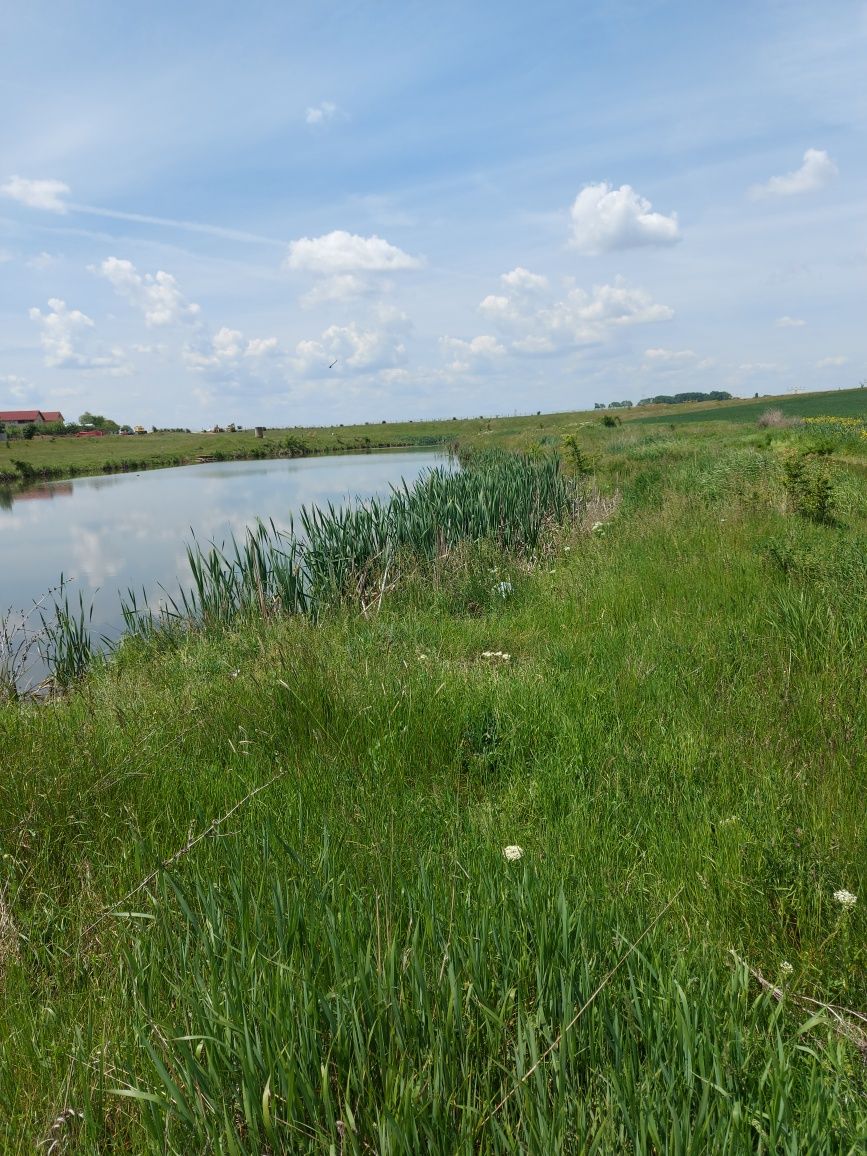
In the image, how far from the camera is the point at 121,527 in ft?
79.4

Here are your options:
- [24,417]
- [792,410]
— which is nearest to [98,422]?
[24,417]

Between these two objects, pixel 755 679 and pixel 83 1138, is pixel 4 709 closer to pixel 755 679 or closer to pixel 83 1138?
pixel 83 1138

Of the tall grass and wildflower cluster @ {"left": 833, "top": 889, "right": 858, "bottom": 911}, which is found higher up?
the tall grass

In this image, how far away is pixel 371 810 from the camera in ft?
8.09

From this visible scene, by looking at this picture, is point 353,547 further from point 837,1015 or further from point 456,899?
point 837,1015

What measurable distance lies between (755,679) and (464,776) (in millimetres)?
1746

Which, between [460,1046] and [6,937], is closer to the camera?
[460,1046]

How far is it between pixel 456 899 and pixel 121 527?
2507cm

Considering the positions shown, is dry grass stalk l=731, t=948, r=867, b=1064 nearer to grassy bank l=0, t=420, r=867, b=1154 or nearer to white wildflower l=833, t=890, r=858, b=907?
grassy bank l=0, t=420, r=867, b=1154

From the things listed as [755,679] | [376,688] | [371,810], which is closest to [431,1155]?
[371,810]

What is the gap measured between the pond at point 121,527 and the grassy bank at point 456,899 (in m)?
3.46

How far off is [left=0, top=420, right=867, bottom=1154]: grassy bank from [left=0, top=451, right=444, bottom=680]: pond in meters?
3.46

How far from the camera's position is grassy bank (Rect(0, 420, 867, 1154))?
1.26 m

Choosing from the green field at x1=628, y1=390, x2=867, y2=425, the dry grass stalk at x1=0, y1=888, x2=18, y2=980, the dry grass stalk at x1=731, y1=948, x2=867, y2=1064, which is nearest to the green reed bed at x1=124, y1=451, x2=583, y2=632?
the dry grass stalk at x1=0, y1=888, x2=18, y2=980
